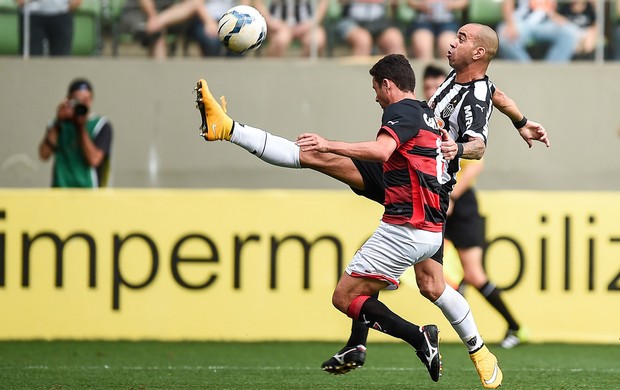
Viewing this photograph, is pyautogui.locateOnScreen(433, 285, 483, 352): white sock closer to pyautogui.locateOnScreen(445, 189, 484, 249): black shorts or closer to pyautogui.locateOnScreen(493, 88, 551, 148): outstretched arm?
pyautogui.locateOnScreen(493, 88, 551, 148): outstretched arm

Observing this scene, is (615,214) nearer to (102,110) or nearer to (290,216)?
(290,216)

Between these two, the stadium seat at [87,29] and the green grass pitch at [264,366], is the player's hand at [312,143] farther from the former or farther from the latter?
the stadium seat at [87,29]

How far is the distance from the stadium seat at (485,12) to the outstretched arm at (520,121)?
5.59 m

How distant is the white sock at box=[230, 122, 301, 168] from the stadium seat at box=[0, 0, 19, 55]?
6.61 m

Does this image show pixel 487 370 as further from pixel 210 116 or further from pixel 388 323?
pixel 210 116

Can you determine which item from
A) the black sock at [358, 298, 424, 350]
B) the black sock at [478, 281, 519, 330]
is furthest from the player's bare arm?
the black sock at [478, 281, 519, 330]

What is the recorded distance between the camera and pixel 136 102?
526 inches

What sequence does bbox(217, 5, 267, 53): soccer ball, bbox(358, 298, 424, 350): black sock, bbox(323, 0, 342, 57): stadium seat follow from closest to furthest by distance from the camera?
bbox(358, 298, 424, 350): black sock → bbox(217, 5, 267, 53): soccer ball → bbox(323, 0, 342, 57): stadium seat

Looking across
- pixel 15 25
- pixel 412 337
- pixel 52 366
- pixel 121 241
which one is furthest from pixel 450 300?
pixel 15 25

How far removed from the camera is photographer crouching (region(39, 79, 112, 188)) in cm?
1106

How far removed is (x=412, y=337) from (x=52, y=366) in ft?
9.15

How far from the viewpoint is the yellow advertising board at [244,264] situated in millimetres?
9875

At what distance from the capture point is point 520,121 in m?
7.57

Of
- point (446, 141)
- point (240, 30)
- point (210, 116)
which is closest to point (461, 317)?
point (446, 141)
